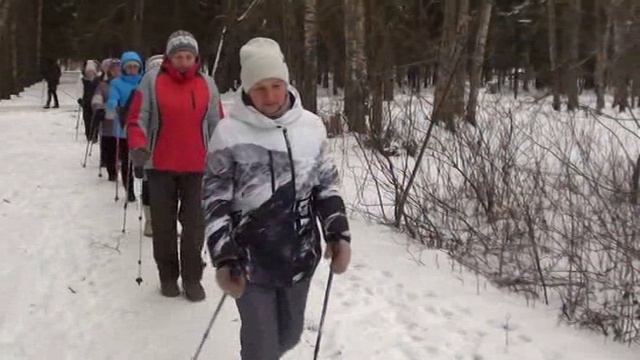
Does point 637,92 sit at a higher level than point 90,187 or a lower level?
higher

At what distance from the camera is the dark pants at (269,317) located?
10.8 feet

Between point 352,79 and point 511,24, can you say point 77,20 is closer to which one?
point 511,24

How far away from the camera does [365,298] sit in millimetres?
5809

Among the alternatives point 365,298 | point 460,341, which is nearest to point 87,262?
point 365,298

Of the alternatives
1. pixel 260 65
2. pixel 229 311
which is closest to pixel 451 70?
pixel 229 311

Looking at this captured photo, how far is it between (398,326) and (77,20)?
3802 centimetres

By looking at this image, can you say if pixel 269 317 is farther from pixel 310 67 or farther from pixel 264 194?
pixel 310 67

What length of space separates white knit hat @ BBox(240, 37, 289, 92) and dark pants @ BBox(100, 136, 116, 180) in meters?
7.52

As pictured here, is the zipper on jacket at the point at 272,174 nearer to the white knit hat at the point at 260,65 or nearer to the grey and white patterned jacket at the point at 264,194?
the grey and white patterned jacket at the point at 264,194

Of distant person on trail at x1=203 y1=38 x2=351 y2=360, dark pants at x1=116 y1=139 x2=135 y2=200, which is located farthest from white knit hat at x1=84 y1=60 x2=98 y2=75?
distant person on trail at x1=203 y1=38 x2=351 y2=360

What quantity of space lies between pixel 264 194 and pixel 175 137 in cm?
233

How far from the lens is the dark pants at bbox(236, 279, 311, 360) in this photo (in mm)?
3301

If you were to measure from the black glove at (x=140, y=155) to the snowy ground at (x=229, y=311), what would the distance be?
3.68ft

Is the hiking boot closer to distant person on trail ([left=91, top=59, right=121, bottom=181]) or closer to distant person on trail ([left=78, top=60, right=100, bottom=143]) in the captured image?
distant person on trail ([left=91, top=59, right=121, bottom=181])
